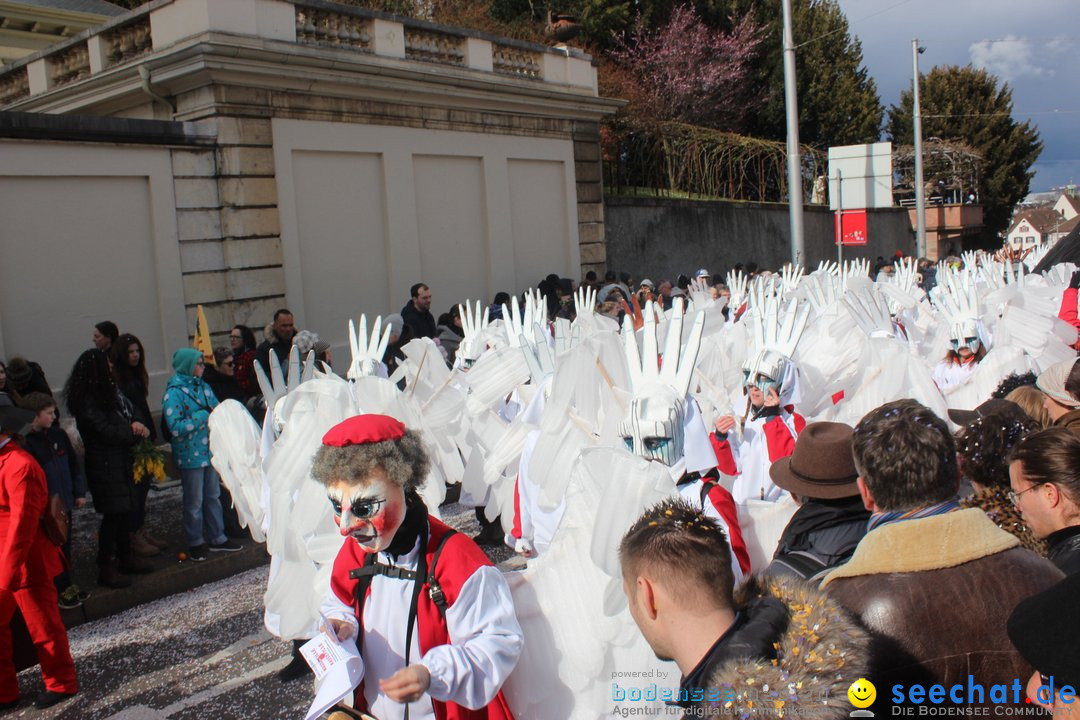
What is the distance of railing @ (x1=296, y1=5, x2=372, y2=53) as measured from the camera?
12.4 m

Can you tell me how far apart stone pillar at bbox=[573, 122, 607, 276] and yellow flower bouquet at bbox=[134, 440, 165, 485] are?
1143 cm

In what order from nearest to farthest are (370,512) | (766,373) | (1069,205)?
(370,512) < (766,373) < (1069,205)

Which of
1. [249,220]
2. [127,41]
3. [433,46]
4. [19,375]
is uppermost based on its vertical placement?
[433,46]

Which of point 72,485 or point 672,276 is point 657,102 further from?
point 72,485

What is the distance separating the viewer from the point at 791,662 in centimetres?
170

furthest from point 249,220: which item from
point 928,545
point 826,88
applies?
point 826,88

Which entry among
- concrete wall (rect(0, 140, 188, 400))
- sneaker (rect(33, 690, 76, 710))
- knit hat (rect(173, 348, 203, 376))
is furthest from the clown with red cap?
concrete wall (rect(0, 140, 188, 400))

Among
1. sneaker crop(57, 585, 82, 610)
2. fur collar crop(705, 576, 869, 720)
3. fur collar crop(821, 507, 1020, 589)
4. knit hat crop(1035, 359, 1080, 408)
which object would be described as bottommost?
sneaker crop(57, 585, 82, 610)

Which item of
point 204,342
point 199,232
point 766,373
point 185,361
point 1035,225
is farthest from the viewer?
point 1035,225

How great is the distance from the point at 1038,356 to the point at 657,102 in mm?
22262

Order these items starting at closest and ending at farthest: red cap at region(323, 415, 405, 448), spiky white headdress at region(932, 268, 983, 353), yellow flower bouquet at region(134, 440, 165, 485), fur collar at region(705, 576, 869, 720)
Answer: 1. fur collar at region(705, 576, 869, 720)
2. red cap at region(323, 415, 405, 448)
3. yellow flower bouquet at region(134, 440, 165, 485)
4. spiky white headdress at region(932, 268, 983, 353)

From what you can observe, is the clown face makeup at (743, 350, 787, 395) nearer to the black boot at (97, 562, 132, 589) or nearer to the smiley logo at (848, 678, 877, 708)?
the smiley logo at (848, 678, 877, 708)

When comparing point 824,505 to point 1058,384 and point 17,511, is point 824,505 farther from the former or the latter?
point 17,511

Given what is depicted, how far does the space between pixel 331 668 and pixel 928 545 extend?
1474 millimetres
